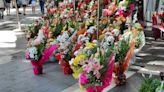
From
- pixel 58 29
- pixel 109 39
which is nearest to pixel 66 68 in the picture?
pixel 109 39

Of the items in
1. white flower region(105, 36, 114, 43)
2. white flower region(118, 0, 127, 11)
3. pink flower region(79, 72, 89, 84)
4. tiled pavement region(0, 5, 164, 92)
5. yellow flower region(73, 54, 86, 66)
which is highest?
white flower region(118, 0, 127, 11)

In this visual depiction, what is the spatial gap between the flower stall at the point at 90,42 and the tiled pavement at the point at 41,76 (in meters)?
0.25

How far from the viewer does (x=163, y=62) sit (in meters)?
7.88

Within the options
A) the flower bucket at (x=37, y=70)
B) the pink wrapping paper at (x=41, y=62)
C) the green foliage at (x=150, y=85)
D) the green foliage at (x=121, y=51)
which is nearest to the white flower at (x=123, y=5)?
the pink wrapping paper at (x=41, y=62)

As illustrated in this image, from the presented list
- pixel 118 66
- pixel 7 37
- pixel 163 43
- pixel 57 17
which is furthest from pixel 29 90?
pixel 7 37

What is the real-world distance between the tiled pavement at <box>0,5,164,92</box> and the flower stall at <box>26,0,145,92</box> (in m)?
0.25

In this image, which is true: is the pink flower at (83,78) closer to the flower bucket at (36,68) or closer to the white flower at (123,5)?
the flower bucket at (36,68)

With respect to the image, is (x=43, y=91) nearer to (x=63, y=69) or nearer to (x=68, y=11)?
(x=63, y=69)

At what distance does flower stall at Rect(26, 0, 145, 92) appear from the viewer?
16.9ft

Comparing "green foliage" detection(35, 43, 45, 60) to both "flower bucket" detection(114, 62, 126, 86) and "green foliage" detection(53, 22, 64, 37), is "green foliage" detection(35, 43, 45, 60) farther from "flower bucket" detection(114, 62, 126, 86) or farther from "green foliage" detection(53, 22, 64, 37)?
"green foliage" detection(53, 22, 64, 37)

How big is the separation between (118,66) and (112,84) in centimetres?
47

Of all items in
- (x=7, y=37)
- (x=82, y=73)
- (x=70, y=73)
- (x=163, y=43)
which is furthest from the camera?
(x=7, y=37)

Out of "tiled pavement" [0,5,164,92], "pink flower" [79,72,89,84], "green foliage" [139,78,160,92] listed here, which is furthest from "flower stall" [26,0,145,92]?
"green foliage" [139,78,160,92]

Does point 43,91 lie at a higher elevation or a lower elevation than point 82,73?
lower
